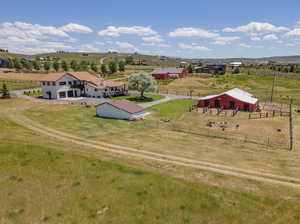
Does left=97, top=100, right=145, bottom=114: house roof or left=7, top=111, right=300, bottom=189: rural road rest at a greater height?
left=97, top=100, right=145, bottom=114: house roof

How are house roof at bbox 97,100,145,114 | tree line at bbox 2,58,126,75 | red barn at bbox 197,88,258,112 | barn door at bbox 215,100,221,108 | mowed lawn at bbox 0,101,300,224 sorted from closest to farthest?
mowed lawn at bbox 0,101,300,224
house roof at bbox 97,100,145,114
red barn at bbox 197,88,258,112
barn door at bbox 215,100,221,108
tree line at bbox 2,58,126,75

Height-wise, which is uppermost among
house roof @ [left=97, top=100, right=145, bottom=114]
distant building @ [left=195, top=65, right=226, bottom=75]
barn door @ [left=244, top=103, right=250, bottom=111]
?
distant building @ [left=195, top=65, right=226, bottom=75]

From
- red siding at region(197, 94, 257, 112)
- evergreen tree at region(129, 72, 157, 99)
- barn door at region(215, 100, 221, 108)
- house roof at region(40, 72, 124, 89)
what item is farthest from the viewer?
house roof at region(40, 72, 124, 89)

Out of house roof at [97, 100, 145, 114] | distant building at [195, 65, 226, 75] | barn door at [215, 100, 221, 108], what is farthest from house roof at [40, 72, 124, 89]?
distant building at [195, 65, 226, 75]

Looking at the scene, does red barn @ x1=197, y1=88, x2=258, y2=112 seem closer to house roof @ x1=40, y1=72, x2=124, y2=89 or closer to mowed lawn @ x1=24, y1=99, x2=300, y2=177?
mowed lawn @ x1=24, y1=99, x2=300, y2=177

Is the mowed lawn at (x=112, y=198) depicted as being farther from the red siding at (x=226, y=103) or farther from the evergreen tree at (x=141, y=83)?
the evergreen tree at (x=141, y=83)

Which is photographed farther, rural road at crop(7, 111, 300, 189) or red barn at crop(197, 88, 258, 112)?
red barn at crop(197, 88, 258, 112)

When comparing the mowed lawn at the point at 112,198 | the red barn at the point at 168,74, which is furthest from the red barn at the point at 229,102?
the red barn at the point at 168,74

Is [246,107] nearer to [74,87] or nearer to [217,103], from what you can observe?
[217,103]
